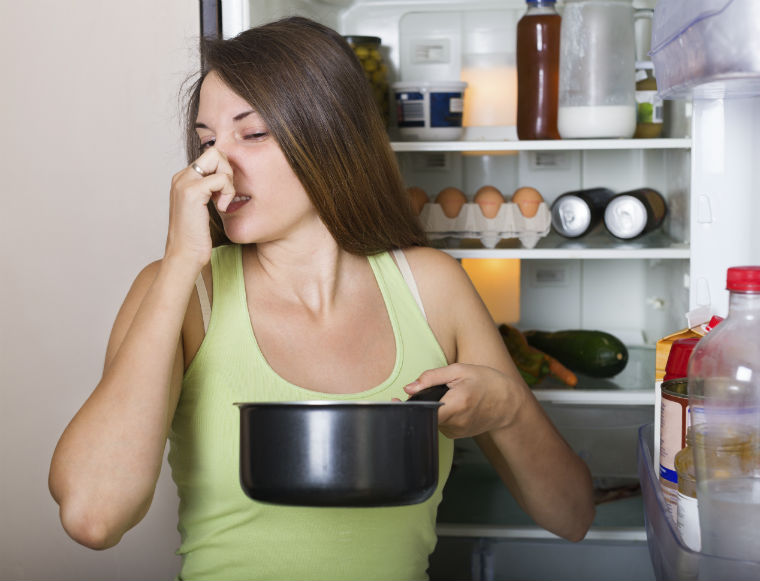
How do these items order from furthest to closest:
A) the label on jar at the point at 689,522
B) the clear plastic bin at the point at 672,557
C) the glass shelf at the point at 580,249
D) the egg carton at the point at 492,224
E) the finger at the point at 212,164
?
the egg carton at the point at 492,224 < the glass shelf at the point at 580,249 < the finger at the point at 212,164 < the label on jar at the point at 689,522 < the clear plastic bin at the point at 672,557

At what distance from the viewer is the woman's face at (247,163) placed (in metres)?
1.07

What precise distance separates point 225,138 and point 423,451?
20.6 inches

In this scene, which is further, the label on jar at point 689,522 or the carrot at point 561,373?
the carrot at point 561,373

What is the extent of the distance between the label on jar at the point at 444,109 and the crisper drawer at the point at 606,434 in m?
0.64

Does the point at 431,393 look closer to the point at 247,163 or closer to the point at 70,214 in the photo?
the point at 247,163

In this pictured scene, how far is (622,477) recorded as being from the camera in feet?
6.03

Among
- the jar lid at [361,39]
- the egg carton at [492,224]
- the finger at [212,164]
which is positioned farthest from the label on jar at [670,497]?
the jar lid at [361,39]

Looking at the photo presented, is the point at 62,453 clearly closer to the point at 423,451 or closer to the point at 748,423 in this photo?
the point at 423,451

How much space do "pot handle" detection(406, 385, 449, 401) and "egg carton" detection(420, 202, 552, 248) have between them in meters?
0.77

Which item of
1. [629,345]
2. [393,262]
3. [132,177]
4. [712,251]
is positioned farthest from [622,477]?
[132,177]

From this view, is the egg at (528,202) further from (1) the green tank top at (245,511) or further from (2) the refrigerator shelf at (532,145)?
(1) the green tank top at (245,511)

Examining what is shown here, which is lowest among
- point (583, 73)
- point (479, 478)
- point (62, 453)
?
point (479, 478)

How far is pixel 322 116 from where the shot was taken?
1.12 m

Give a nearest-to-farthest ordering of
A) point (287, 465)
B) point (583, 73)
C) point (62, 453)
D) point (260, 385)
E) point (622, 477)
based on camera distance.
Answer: point (287, 465) → point (62, 453) → point (260, 385) → point (583, 73) → point (622, 477)
